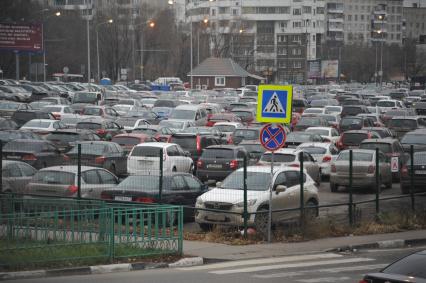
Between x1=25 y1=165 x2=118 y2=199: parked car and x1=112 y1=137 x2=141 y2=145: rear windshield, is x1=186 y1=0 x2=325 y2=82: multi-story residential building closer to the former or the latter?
x1=112 y1=137 x2=141 y2=145: rear windshield

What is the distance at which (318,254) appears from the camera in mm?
19188

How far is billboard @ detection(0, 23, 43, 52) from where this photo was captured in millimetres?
71312

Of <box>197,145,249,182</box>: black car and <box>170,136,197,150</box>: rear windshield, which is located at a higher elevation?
<box>170,136,197,150</box>: rear windshield

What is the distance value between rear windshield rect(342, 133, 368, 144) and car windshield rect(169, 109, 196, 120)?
1318cm

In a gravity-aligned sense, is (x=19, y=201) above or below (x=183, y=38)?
below

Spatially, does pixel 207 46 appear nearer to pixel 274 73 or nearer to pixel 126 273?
pixel 274 73

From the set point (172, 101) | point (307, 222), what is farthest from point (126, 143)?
point (172, 101)

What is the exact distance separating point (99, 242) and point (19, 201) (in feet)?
5.43

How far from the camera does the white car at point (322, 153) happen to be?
3412cm

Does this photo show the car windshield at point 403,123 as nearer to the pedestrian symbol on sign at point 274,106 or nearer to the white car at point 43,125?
the white car at point 43,125

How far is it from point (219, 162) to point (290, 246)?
11046mm

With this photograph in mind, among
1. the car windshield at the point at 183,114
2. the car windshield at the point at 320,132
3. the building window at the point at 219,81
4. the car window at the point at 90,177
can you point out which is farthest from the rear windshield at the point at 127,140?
the building window at the point at 219,81

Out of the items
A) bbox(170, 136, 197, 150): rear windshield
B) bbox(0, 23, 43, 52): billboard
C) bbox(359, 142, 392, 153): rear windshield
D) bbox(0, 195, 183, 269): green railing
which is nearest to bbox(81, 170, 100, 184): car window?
bbox(0, 195, 183, 269): green railing

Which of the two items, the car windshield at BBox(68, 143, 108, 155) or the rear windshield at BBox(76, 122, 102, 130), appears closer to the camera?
the car windshield at BBox(68, 143, 108, 155)
